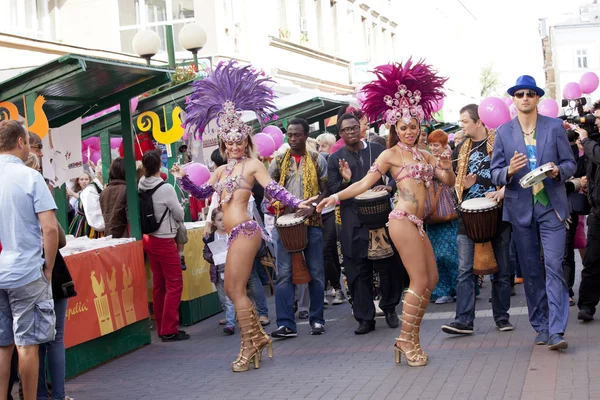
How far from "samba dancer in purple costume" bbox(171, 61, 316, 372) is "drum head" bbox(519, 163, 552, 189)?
1863 mm

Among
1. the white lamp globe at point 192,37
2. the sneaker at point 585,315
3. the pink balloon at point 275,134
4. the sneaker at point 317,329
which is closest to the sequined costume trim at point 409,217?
the sneaker at point 585,315

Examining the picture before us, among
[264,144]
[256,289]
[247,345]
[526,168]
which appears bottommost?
[247,345]

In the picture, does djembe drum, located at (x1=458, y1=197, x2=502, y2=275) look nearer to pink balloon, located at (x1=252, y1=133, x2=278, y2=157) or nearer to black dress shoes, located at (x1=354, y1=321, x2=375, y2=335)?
black dress shoes, located at (x1=354, y1=321, x2=375, y2=335)

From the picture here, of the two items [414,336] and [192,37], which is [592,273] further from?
→ [192,37]

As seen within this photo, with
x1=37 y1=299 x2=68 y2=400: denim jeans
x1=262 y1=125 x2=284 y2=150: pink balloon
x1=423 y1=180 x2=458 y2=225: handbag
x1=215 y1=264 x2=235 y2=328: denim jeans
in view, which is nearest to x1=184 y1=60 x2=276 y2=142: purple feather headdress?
x1=215 y1=264 x2=235 y2=328: denim jeans

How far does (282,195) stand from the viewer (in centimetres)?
816

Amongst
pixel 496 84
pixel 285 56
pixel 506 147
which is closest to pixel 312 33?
pixel 285 56

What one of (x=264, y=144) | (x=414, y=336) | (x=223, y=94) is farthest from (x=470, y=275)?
(x=264, y=144)

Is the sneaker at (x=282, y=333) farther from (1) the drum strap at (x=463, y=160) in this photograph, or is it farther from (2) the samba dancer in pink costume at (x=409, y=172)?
(1) the drum strap at (x=463, y=160)

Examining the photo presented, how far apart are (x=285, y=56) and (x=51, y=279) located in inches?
858

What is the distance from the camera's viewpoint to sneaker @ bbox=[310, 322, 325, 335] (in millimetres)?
9656

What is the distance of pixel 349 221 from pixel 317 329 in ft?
3.78

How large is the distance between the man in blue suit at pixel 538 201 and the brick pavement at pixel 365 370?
1.17 feet

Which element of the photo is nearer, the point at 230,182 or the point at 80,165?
the point at 230,182
